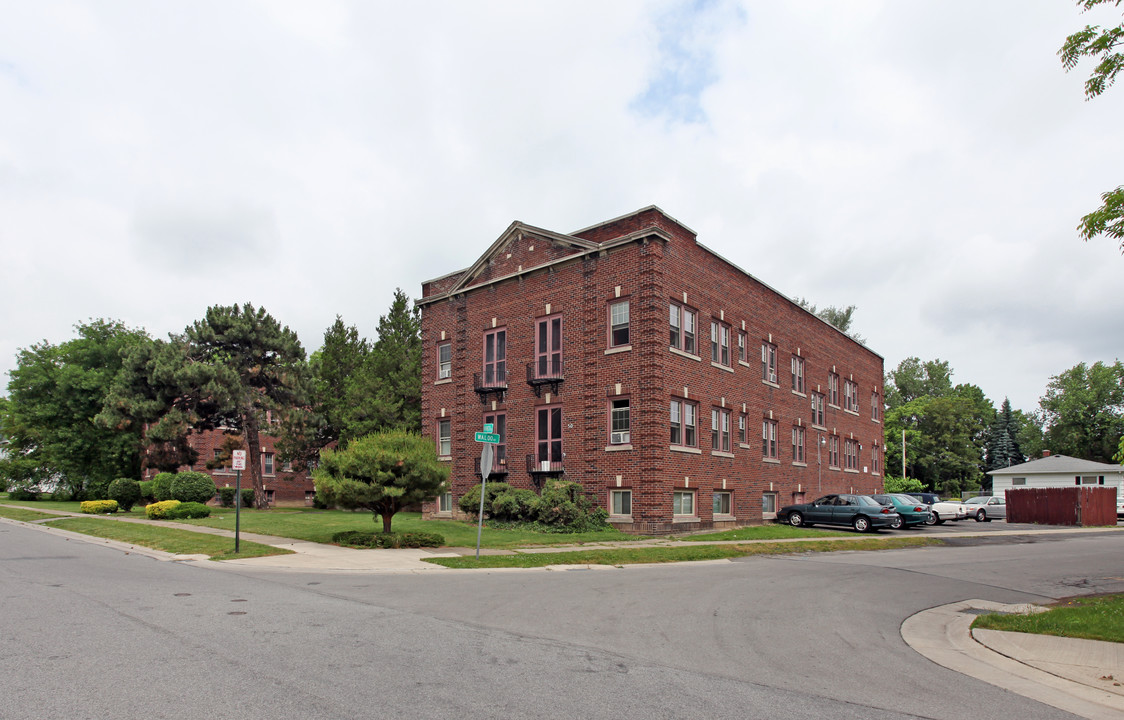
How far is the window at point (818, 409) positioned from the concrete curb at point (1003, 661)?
28.3 meters

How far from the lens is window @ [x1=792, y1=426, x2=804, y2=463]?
36750 millimetres

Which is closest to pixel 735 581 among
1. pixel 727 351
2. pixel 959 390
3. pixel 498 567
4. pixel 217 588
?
pixel 498 567

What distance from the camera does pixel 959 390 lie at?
342 feet

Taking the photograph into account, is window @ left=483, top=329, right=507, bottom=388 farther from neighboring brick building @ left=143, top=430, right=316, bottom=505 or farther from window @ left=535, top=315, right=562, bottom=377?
neighboring brick building @ left=143, top=430, right=316, bottom=505

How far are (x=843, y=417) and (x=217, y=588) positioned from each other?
38480mm

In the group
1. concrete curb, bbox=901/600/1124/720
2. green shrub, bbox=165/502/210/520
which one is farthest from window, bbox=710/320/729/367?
green shrub, bbox=165/502/210/520

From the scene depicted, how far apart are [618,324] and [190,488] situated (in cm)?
2128

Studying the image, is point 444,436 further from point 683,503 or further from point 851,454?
point 851,454

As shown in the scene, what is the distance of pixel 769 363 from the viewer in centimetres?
3488

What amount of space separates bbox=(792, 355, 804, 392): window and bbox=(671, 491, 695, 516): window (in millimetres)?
12592

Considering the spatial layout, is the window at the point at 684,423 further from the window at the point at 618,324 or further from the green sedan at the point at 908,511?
the green sedan at the point at 908,511

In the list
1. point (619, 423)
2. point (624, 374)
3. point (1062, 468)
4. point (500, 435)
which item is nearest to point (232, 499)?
point (500, 435)

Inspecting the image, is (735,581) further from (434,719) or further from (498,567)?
(434,719)

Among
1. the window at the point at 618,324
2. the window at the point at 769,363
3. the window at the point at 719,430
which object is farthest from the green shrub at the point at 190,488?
the window at the point at 769,363
